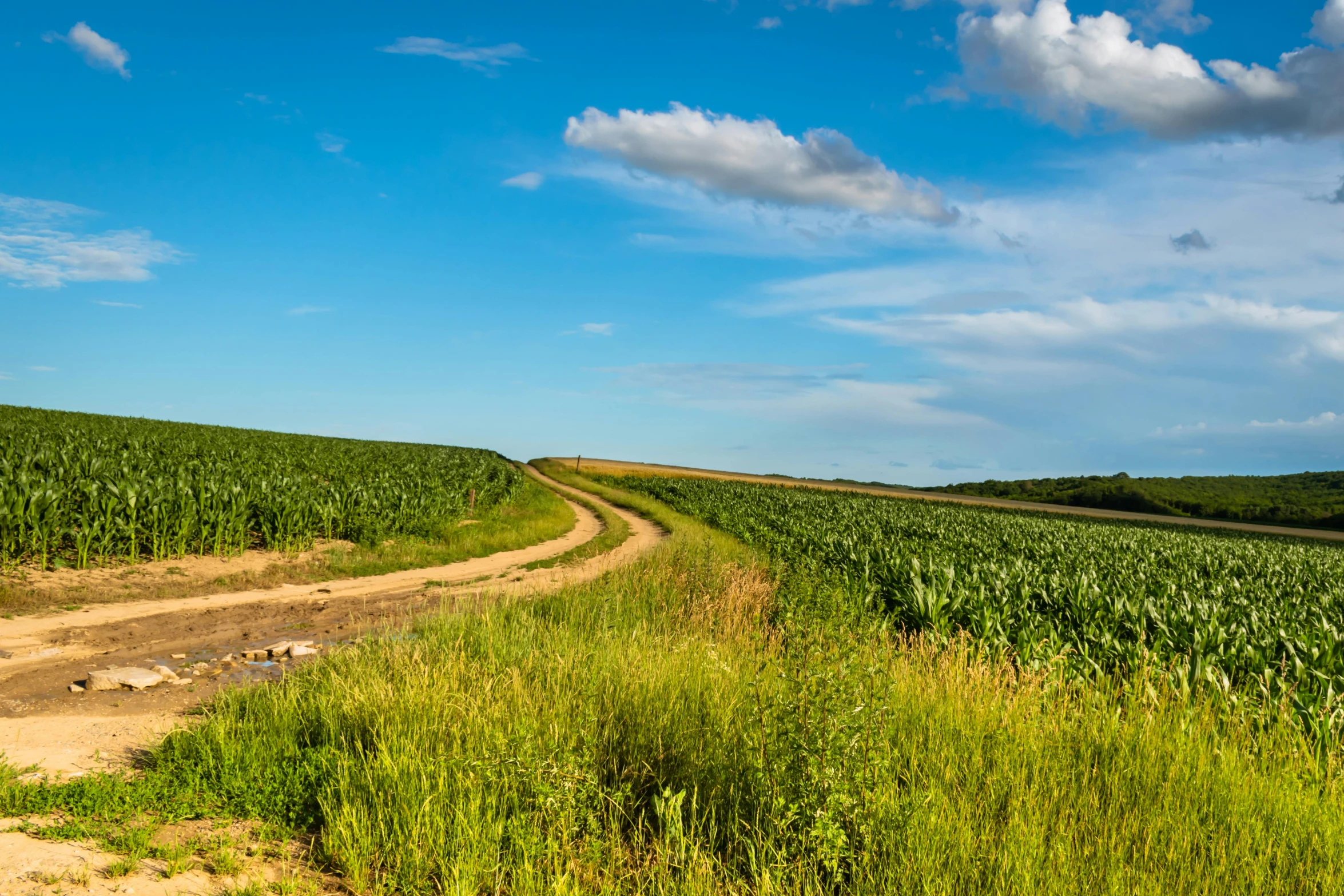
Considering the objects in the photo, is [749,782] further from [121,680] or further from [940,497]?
[940,497]

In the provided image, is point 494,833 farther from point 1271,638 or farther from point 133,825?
point 1271,638

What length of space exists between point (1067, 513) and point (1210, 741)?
208 ft

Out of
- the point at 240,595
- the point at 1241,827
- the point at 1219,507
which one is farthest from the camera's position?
the point at 1219,507

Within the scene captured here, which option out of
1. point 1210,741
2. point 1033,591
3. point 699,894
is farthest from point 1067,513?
point 699,894

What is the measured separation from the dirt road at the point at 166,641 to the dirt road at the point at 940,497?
5571cm

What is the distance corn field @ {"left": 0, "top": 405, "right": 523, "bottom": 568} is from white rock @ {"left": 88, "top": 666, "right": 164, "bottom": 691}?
298 inches

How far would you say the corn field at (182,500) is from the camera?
14.8 meters

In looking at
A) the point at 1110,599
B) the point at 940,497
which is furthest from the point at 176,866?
the point at 940,497

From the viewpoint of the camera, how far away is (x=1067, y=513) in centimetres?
6262

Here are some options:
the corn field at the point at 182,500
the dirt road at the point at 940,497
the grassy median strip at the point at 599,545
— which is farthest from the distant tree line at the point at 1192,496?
the corn field at the point at 182,500

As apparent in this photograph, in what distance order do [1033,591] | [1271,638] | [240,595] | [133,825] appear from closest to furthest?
[133,825] → [1271,638] → [1033,591] → [240,595]

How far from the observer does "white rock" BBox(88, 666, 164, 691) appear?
8.47 meters

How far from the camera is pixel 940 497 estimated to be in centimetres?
7881

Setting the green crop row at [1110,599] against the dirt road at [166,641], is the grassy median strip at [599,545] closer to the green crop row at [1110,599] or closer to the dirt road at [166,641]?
the dirt road at [166,641]
